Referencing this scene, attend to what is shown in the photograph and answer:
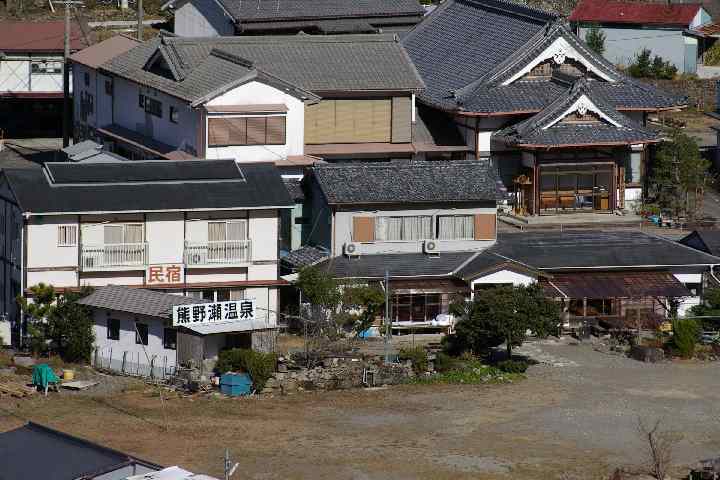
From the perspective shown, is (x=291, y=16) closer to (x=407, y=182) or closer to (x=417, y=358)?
(x=407, y=182)

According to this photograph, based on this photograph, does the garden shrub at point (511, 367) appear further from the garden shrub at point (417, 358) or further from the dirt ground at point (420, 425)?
the garden shrub at point (417, 358)

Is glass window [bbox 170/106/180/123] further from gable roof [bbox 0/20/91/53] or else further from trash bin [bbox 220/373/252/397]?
trash bin [bbox 220/373/252/397]

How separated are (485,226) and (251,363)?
10563 millimetres

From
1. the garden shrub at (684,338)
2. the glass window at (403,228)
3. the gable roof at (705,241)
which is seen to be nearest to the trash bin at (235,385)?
the glass window at (403,228)

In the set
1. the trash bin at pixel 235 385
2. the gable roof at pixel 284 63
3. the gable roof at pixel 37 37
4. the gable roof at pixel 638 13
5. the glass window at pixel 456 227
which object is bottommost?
the trash bin at pixel 235 385

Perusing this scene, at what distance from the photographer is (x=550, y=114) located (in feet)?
183

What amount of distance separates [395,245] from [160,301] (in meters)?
8.07

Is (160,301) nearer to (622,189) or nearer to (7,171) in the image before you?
(7,171)

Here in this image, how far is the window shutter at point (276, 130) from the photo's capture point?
5359 cm

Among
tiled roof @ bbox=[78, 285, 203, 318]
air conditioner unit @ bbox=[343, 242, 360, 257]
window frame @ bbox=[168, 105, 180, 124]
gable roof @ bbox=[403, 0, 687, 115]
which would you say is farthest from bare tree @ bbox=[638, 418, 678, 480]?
window frame @ bbox=[168, 105, 180, 124]

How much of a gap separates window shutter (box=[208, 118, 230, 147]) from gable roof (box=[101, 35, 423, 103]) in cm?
140

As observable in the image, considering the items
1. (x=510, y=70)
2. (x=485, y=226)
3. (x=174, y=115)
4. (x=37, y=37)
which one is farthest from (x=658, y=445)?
Answer: (x=37, y=37)

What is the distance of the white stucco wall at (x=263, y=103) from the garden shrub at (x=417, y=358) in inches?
510

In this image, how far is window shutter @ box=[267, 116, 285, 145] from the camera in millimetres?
53594
